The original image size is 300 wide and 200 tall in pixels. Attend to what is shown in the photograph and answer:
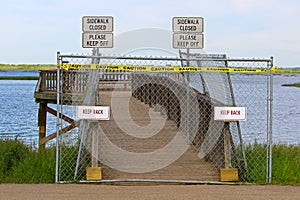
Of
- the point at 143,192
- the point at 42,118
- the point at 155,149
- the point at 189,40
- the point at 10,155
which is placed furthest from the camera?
the point at 42,118

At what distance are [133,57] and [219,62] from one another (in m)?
2.07

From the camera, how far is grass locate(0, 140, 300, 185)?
10.8m

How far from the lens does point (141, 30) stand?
46.4 ft

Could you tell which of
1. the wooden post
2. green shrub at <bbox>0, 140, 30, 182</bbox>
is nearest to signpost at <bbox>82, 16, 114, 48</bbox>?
green shrub at <bbox>0, 140, 30, 182</bbox>

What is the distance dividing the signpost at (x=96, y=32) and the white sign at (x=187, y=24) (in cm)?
288

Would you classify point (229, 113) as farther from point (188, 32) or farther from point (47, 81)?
point (47, 81)

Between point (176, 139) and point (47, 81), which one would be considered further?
point (47, 81)

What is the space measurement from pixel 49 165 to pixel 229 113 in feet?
12.1

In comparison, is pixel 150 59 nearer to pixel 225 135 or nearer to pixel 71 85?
pixel 225 135

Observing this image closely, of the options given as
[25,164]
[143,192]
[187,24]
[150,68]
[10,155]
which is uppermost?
[187,24]

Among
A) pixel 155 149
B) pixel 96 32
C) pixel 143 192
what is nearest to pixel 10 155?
pixel 96 32

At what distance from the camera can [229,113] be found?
10.9 metres

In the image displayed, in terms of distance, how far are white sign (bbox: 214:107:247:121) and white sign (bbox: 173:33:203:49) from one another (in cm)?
291

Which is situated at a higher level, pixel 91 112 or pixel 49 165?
pixel 91 112
